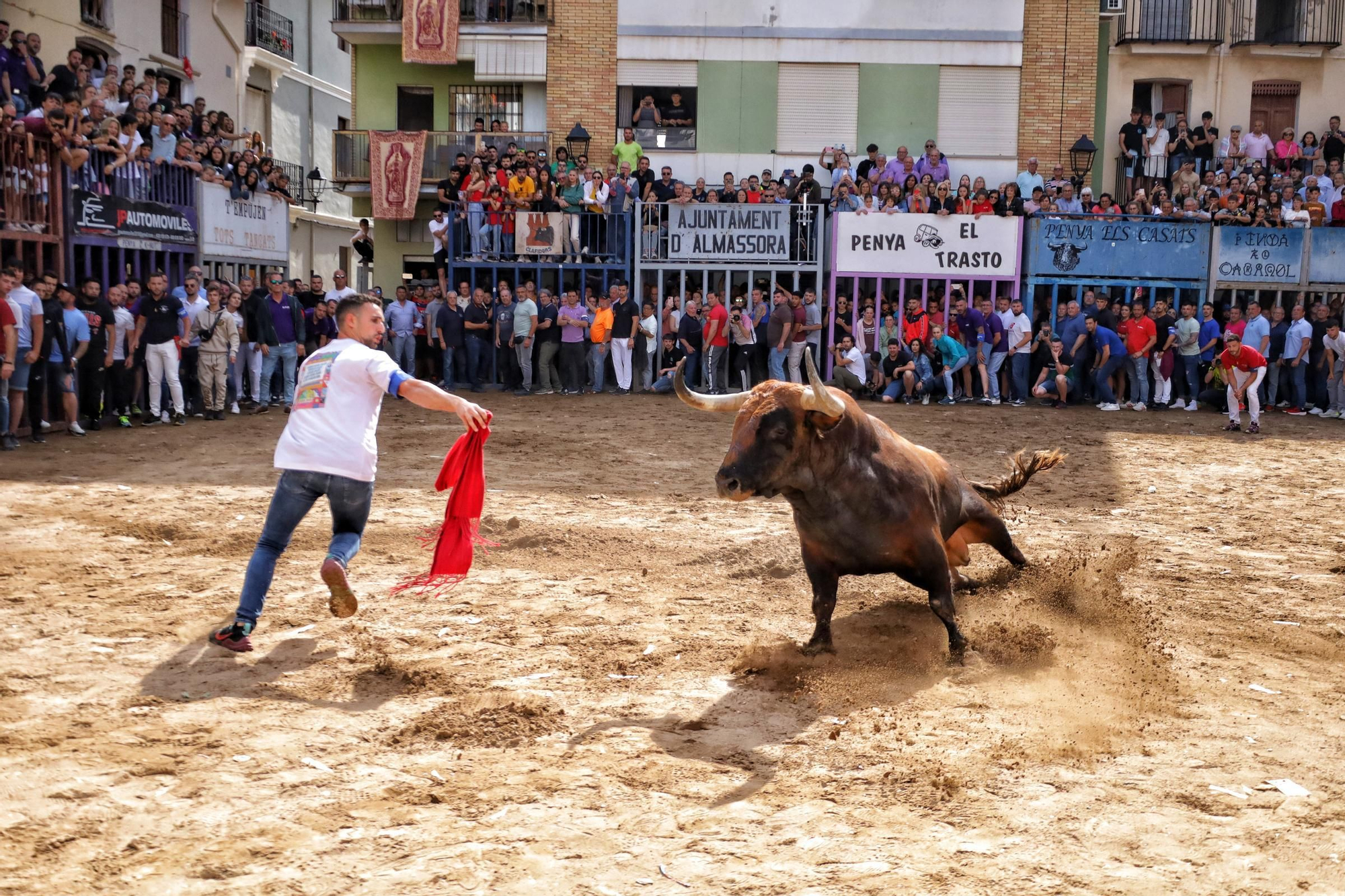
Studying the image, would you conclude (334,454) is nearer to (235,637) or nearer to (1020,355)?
(235,637)

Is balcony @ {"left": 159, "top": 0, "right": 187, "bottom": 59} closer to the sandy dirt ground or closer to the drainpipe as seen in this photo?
the drainpipe

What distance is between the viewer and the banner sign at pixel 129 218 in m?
15.9

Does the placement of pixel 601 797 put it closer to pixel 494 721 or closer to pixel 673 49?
pixel 494 721

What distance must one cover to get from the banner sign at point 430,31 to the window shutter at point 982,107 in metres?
11.1

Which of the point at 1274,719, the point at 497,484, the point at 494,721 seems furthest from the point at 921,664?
the point at 497,484

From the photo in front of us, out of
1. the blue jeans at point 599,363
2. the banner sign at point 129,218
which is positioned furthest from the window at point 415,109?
the banner sign at point 129,218

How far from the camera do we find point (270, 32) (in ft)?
111

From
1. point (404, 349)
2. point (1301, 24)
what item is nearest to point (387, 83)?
point (404, 349)

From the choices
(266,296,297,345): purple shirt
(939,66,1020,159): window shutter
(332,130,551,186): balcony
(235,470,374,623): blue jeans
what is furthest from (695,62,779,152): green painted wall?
(235,470,374,623): blue jeans

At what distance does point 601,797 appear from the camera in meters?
4.61

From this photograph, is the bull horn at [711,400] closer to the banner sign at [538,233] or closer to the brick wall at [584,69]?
the banner sign at [538,233]

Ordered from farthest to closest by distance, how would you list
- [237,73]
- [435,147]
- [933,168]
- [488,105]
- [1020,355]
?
[237,73] < [488,105] < [435,147] < [933,168] < [1020,355]

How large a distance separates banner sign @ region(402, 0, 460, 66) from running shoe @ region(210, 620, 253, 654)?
24239 mm

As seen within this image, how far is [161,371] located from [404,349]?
5.69m
